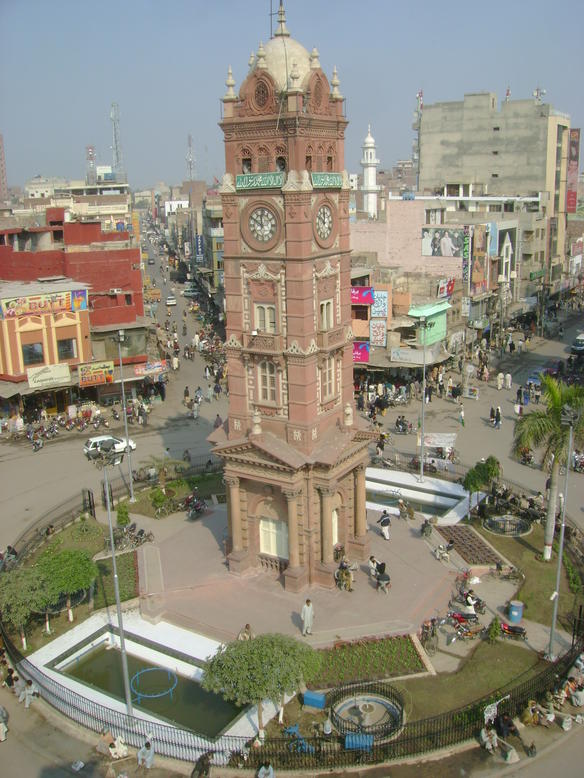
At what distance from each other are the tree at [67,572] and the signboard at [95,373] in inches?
1074

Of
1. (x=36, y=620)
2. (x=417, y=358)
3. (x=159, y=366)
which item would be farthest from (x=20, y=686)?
(x=417, y=358)

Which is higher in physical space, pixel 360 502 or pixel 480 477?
pixel 360 502

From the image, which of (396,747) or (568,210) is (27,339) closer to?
(396,747)

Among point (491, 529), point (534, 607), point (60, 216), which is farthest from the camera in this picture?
point (60, 216)

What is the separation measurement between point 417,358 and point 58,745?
4027 cm

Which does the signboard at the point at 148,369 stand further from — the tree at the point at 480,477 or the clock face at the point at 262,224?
the clock face at the point at 262,224

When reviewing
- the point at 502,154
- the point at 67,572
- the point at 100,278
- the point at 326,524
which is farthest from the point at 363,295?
the point at 502,154

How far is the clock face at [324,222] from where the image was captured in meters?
29.7

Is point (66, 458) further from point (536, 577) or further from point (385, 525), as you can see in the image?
point (536, 577)

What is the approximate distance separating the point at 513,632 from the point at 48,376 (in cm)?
3783

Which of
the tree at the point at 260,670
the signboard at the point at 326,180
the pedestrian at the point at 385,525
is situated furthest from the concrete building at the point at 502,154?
the tree at the point at 260,670

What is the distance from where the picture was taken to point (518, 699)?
77.8 feet

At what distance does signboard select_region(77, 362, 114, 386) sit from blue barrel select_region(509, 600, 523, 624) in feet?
120

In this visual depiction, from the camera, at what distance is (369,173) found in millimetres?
102875
